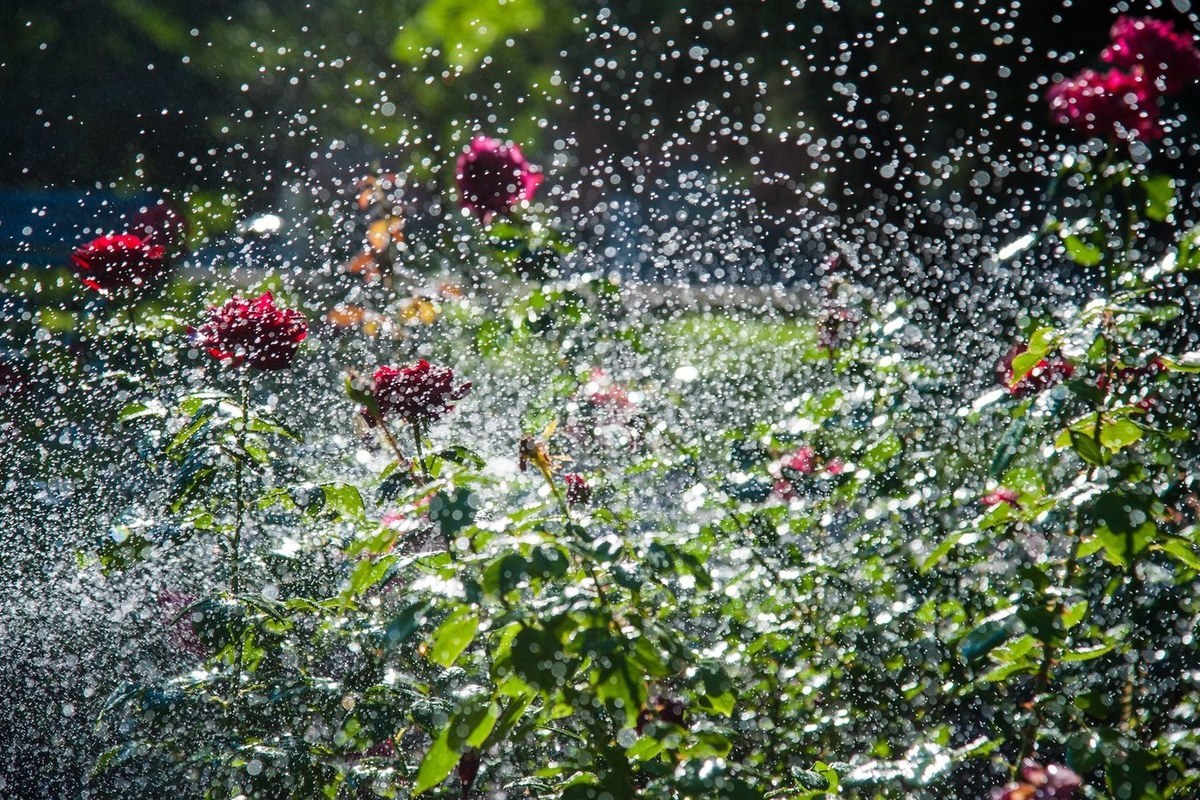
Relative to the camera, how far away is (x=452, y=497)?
0.79m

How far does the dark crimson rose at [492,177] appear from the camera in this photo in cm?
186

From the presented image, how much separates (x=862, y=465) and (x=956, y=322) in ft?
4.58

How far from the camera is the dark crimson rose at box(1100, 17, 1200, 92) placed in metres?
1.35

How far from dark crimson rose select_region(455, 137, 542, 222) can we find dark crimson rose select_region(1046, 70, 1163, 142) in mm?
924

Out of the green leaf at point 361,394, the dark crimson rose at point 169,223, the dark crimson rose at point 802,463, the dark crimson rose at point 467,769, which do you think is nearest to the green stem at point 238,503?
the green leaf at point 361,394

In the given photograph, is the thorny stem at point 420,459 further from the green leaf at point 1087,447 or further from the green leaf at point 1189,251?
the green leaf at point 1189,251

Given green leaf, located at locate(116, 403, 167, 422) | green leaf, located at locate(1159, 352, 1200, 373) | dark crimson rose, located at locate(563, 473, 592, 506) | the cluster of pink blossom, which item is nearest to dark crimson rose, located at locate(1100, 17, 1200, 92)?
the cluster of pink blossom

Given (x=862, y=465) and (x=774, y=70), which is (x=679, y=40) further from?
(x=862, y=465)

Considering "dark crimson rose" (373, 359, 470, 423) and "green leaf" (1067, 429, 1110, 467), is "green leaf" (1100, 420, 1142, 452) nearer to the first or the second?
"green leaf" (1067, 429, 1110, 467)

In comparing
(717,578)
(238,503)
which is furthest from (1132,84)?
(238,503)

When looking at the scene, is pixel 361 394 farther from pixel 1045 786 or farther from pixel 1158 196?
pixel 1158 196

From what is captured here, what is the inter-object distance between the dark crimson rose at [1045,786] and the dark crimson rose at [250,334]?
96 centimetres

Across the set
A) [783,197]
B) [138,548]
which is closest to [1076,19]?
[783,197]

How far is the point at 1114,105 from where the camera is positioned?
128cm
